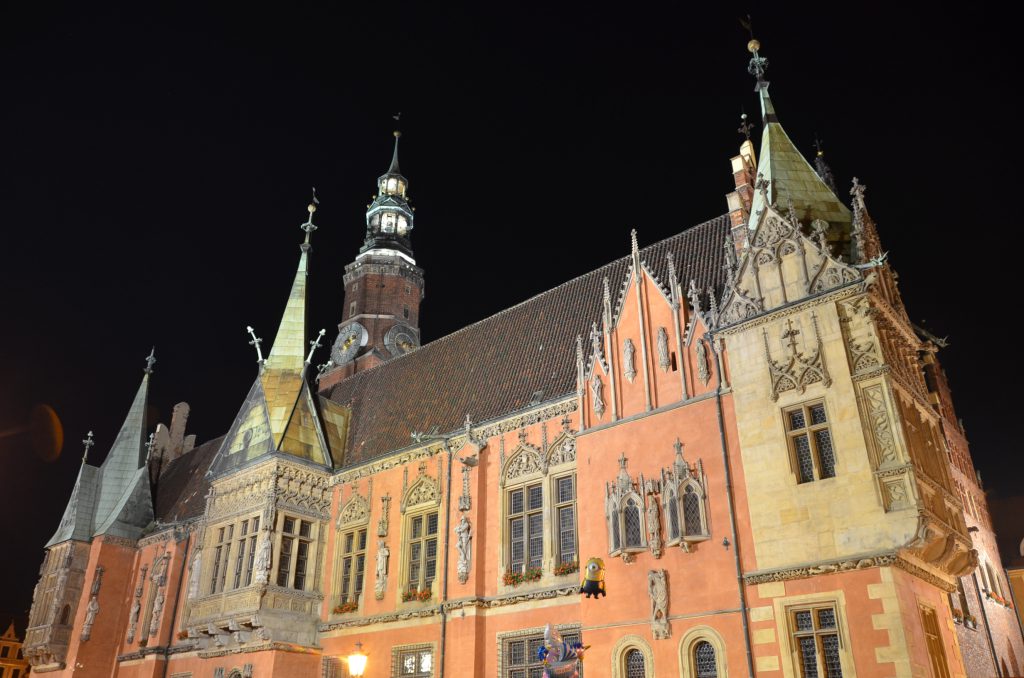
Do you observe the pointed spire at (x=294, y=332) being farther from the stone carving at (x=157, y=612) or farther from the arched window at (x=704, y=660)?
the arched window at (x=704, y=660)

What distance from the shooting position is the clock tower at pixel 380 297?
4034 cm

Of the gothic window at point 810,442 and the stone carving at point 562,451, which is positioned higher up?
the stone carving at point 562,451

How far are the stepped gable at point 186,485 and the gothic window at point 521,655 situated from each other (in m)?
16.0

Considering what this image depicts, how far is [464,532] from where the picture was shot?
21.2 metres

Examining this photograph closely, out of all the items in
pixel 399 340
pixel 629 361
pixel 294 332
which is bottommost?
pixel 629 361

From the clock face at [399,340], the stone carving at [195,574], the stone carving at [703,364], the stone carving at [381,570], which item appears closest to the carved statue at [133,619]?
the stone carving at [195,574]

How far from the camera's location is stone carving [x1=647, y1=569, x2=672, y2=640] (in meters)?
16.1

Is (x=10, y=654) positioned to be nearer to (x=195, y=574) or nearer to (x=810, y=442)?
(x=195, y=574)

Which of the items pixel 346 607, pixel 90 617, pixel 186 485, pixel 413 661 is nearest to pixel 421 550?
pixel 413 661

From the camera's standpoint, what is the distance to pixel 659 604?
16.3m

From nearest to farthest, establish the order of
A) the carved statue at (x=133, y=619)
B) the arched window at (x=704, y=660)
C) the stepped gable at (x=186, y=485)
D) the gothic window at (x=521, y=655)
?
the arched window at (x=704, y=660) → the gothic window at (x=521, y=655) → the carved statue at (x=133, y=619) → the stepped gable at (x=186, y=485)

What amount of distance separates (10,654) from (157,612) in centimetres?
4391

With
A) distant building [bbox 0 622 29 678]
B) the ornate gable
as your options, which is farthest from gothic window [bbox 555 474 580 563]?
distant building [bbox 0 622 29 678]

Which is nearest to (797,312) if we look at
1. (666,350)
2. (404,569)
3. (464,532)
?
(666,350)
